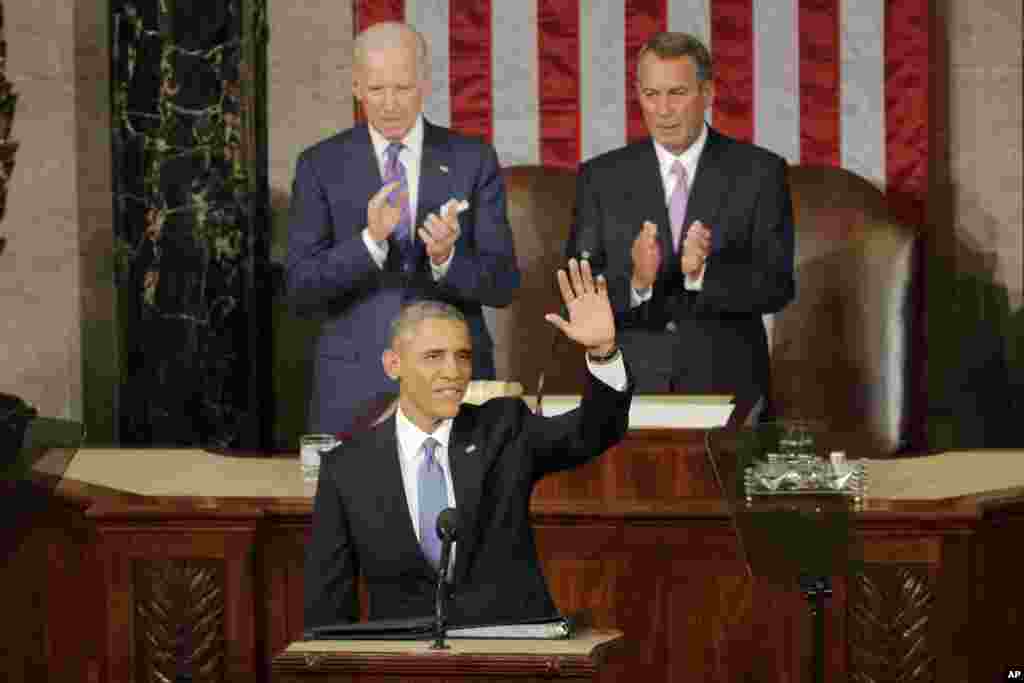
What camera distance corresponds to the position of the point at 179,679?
5.18 meters

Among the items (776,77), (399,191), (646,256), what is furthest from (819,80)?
(399,191)

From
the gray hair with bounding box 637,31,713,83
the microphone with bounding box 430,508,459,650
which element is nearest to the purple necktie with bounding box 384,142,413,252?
the gray hair with bounding box 637,31,713,83

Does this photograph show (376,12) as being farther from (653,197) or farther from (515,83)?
(653,197)

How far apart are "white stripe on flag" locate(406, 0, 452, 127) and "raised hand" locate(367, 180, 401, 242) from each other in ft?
5.67

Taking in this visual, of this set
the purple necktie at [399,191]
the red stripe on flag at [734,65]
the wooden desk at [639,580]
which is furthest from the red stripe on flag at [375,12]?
the wooden desk at [639,580]

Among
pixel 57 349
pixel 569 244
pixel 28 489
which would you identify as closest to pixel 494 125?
pixel 569 244

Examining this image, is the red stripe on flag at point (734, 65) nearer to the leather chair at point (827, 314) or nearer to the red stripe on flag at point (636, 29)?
the red stripe on flag at point (636, 29)

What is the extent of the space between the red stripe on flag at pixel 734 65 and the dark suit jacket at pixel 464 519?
361 cm

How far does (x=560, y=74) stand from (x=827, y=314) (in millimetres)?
1333

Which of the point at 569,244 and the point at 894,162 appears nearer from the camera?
the point at 569,244

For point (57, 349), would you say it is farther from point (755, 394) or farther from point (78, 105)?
point (755, 394)

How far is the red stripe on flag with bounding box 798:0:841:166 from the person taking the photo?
25.7ft

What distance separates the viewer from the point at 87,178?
8.00 m

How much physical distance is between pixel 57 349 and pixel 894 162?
3.14m
